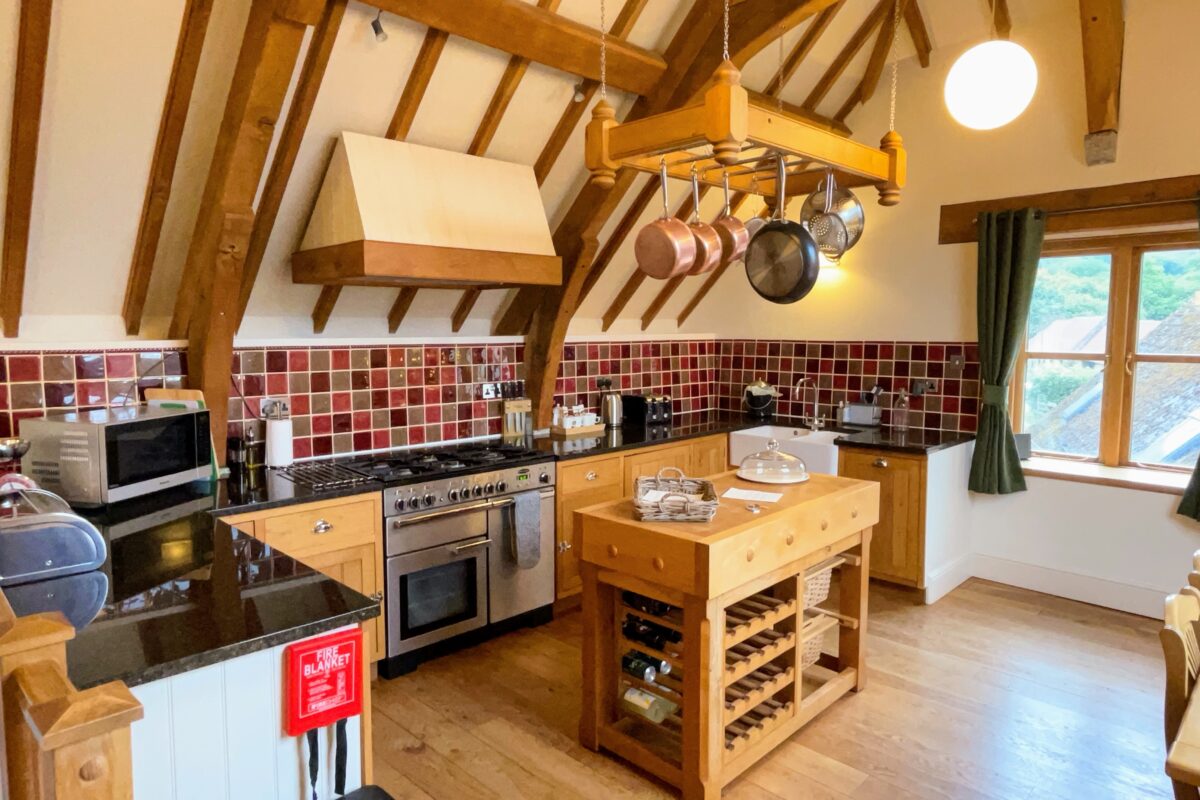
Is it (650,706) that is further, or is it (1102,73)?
(1102,73)

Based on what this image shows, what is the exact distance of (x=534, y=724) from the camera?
298cm

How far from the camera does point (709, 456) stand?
4805 millimetres

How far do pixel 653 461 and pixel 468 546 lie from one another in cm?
137

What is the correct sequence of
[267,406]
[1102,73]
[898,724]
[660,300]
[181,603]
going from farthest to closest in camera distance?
1. [660,300]
2. [1102,73]
3. [267,406]
4. [898,724]
5. [181,603]

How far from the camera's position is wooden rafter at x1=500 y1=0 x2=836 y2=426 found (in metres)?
3.25

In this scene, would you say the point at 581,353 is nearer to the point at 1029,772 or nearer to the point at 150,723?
the point at 1029,772

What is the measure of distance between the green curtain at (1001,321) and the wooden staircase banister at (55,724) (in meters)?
4.34

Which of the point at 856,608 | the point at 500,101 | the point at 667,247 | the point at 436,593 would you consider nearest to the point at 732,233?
the point at 667,247

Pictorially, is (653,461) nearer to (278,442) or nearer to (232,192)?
(278,442)

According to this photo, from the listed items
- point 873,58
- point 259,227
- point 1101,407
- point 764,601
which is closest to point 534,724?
point 764,601

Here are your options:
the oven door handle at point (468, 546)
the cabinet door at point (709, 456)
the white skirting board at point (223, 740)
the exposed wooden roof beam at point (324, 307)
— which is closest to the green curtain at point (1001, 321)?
the cabinet door at point (709, 456)

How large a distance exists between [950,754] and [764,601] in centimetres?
84

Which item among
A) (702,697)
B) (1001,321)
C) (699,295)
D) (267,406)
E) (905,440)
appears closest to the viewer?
(702,697)

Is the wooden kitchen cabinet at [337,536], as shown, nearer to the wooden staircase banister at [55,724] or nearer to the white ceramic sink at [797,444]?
the wooden staircase banister at [55,724]
